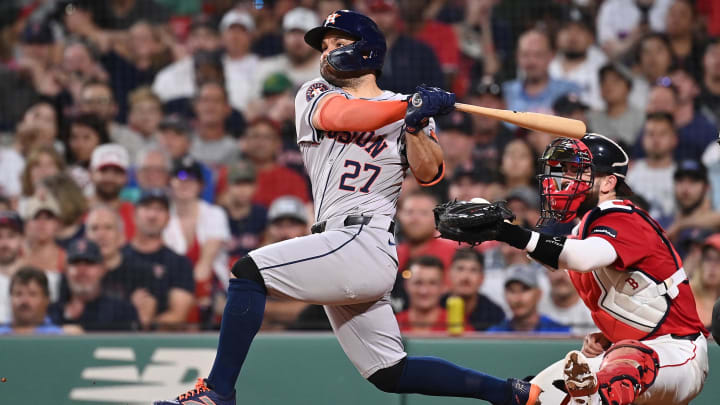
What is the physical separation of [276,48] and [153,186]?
1.64 meters

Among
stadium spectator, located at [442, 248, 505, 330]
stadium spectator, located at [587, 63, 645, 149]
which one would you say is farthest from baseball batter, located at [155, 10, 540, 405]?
stadium spectator, located at [587, 63, 645, 149]

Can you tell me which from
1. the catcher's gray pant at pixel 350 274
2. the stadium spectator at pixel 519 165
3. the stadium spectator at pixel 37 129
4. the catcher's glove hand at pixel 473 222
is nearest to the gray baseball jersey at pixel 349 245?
the catcher's gray pant at pixel 350 274

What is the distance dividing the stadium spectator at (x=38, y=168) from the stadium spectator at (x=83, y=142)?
0.10 metres

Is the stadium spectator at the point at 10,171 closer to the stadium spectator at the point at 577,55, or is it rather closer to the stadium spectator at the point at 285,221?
the stadium spectator at the point at 285,221

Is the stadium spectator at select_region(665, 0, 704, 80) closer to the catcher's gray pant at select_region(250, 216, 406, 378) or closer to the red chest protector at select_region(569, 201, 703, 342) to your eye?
the red chest protector at select_region(569, 201, 703, 342)

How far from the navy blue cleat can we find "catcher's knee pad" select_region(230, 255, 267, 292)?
973 mm

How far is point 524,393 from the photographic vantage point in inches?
124

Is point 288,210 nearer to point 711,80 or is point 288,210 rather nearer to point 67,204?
point 67,204

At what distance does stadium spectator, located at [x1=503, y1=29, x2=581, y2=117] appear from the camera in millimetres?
6660

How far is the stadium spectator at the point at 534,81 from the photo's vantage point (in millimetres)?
6660

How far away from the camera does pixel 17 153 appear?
6805mm

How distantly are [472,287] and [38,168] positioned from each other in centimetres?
337

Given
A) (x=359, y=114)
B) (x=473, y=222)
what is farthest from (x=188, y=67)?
(x=473, y=222)

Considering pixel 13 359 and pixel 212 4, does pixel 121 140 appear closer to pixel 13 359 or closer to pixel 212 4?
pixel 212 4
